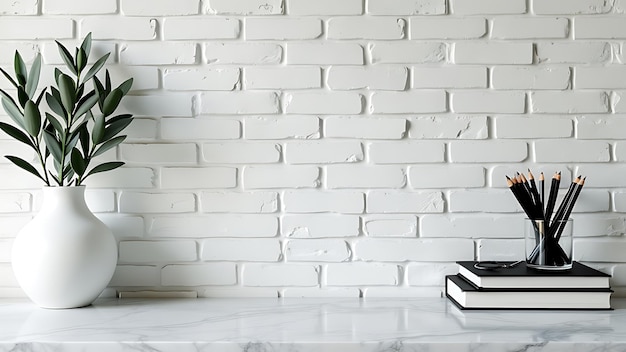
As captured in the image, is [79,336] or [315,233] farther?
[315,233]

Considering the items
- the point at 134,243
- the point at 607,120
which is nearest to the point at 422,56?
the point at 607,120

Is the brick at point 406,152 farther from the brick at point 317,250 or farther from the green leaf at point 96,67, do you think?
the green leaf at point 96,67

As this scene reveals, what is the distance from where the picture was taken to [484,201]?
5.68ft

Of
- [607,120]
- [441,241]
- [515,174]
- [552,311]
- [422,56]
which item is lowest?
[552,311]

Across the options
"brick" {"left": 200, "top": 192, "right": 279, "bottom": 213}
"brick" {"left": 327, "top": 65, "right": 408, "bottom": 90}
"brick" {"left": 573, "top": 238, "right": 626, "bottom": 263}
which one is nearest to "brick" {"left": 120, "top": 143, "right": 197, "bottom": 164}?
"brick" {"left": 200, "top": 192, "right": 279, "bottom": 213}

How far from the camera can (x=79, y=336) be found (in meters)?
1.34

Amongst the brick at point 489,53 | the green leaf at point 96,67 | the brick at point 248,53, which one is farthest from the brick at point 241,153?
the brick at point 489,53

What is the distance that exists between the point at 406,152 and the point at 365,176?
123mm

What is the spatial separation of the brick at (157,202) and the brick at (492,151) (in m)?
0.71

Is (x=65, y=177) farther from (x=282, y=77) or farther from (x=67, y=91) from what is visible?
(x=282, y=77)

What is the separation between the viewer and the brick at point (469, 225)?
173 centimetres

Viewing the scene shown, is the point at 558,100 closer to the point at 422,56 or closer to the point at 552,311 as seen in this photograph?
the point at 422,56

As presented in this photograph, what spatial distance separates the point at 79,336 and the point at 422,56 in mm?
1053

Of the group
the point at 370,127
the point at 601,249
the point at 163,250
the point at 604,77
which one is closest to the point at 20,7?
the point at 163,250
